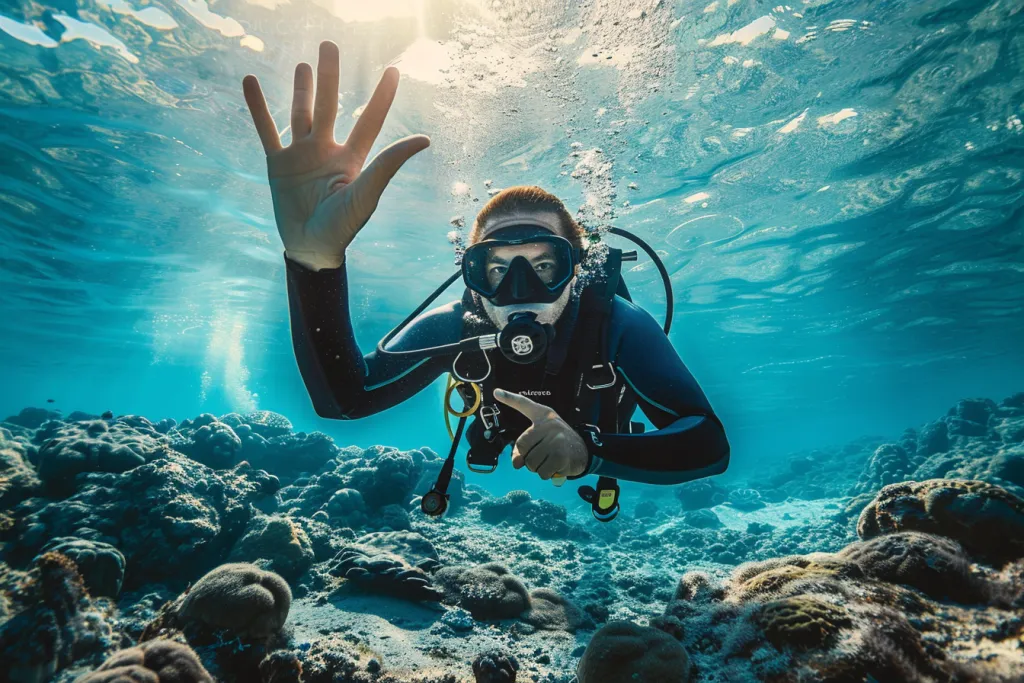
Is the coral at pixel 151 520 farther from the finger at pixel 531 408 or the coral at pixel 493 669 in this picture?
the finger at pixel 531 408

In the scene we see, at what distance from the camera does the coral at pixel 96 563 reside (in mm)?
5340

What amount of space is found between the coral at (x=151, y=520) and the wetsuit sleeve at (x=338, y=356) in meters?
5.80

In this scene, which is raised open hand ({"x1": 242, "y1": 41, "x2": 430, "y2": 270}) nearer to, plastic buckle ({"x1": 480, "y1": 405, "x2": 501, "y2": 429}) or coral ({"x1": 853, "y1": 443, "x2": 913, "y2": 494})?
plastic buckle ({"x1": 480, "y1": 405, "x2": 501, "y2": 429})

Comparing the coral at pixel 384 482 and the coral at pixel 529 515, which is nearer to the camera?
the coral at pixel 384 482

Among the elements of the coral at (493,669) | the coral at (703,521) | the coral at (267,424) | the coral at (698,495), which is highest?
the coral at (267,424)

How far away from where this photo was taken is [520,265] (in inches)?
131

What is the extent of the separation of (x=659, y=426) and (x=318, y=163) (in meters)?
2.63

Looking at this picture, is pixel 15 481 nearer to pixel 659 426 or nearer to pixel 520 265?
pixel 520 265

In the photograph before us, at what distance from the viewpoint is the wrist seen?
2.32 meters

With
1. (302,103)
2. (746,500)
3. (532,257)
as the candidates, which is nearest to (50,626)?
(302,103)

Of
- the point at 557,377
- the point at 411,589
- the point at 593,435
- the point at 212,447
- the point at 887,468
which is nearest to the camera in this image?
the point at 593,435

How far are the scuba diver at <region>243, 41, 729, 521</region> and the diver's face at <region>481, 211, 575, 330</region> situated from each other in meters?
0.01

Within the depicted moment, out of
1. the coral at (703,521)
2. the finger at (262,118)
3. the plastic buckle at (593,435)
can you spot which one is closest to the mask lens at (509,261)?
the plastic buckle at (593,435)

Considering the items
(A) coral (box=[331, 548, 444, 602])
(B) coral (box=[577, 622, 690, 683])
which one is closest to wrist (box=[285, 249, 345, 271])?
(B) coral (box=[577, 622, 690, 683])
